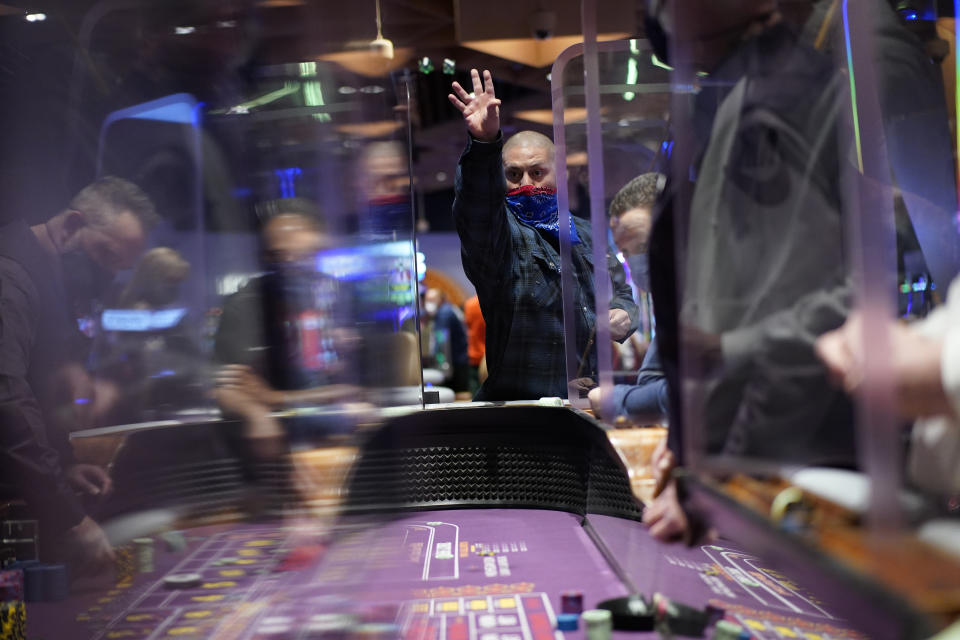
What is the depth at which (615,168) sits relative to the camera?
1.82 meters

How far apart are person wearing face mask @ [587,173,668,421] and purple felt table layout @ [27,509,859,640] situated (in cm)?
27

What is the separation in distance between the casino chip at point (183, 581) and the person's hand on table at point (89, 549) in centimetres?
13

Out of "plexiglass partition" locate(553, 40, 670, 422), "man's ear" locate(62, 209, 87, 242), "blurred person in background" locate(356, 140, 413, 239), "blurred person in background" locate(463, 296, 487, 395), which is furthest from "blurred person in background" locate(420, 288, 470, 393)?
"man's ear" locate(62, 209, 87, 242)

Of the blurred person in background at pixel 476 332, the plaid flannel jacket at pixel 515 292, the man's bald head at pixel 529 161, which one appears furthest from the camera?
the blurred person in background at pixel 476 332

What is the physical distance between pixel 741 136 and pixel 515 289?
5.85 feet

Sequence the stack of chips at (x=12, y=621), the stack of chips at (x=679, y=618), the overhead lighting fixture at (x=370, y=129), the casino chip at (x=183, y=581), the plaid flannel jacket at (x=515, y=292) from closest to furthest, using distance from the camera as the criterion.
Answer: the stack of chips at (x=679, y=618), the stack of chips at (x=12, y=621), the casino chip at (x=183, y=581), the overhead lighting fixture at (x=370, y=129), the plaid flannel jacket at (x=515, y=292)

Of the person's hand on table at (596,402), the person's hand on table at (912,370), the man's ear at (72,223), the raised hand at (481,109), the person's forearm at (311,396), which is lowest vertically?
the person's hand on table at (596,402)

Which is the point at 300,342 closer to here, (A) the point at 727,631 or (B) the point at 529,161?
(A) the point at 727,631

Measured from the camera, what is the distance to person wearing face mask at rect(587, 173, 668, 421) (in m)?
1.44

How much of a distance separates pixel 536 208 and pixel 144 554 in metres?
1.73

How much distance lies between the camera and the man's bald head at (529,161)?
8.66 ft

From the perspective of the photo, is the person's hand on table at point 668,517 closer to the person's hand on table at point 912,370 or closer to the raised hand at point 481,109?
the person's hand on table at point 912,370

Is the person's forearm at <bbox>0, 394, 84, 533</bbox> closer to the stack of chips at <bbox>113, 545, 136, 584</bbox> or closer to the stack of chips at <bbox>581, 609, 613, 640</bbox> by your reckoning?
the stack of chips at <bbox>113, 545, 136, 584</bbox>

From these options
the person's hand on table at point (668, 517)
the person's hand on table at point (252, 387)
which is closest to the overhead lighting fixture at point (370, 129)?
the person's hand on table at point (252, 387)
